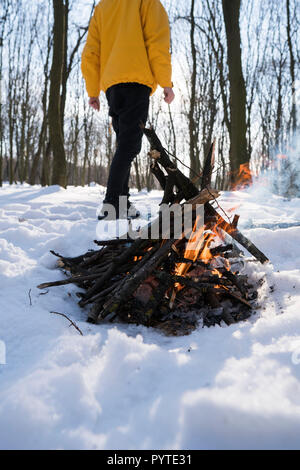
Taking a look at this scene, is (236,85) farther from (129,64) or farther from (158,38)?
(129,64)

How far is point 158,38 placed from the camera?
2.34 meters

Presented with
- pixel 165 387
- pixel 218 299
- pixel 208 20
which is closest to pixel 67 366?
pixel 165 387

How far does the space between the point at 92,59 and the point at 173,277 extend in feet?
7.65

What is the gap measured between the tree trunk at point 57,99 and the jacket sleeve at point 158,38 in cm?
423

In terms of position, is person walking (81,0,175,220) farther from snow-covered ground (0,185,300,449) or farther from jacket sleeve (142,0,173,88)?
snow-covered ground (0,185,300,449)

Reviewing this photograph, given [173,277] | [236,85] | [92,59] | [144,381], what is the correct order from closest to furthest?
1. [144,381]
2. [173,277]
3. [92,59]
4. [236,85]

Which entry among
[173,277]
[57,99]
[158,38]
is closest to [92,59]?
[158,38]

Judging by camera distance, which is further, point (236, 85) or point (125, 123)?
point (236, 85)

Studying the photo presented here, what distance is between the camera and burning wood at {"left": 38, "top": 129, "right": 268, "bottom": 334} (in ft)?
4.15

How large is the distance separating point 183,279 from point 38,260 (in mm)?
966

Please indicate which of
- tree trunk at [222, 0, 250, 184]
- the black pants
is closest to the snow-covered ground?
the black pants

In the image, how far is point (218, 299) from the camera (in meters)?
1.37

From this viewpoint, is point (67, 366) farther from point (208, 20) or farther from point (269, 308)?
point (208, 20)

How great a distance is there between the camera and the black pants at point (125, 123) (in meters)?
2.40
